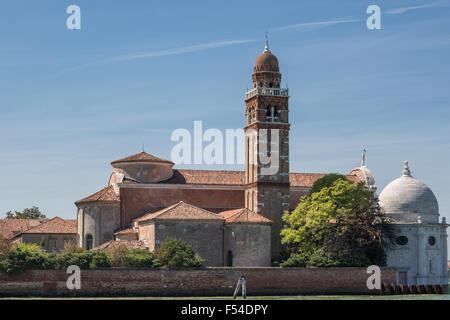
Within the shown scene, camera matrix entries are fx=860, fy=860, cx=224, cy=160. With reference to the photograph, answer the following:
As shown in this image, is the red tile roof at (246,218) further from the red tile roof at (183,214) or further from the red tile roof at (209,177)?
the red tile roof at (209,177)

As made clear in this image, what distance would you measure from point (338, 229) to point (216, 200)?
46.6 feet

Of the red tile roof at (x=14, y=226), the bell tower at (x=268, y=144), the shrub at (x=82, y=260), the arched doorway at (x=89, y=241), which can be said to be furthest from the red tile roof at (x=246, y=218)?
the red tile roof at (x=14, y=226)

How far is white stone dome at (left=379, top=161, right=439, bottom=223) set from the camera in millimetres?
70375

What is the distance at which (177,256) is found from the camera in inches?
2340

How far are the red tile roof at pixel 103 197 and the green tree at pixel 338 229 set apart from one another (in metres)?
14.7

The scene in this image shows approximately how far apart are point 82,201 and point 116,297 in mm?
17472

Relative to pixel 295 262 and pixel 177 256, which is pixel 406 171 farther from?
pixel 177 256

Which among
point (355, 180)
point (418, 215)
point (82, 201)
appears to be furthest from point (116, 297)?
point (355, 180)

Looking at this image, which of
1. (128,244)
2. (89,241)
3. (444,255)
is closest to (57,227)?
(89,241)

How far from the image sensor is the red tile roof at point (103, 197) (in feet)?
237

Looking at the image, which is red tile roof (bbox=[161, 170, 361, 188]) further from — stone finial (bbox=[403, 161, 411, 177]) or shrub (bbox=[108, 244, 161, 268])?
shrub (bbox=[108, 244, 161, 268])

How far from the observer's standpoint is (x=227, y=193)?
251 ft

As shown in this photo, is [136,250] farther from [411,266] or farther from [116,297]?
[411,266]

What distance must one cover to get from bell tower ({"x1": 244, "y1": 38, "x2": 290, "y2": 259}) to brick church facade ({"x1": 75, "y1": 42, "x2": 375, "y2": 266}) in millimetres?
83
